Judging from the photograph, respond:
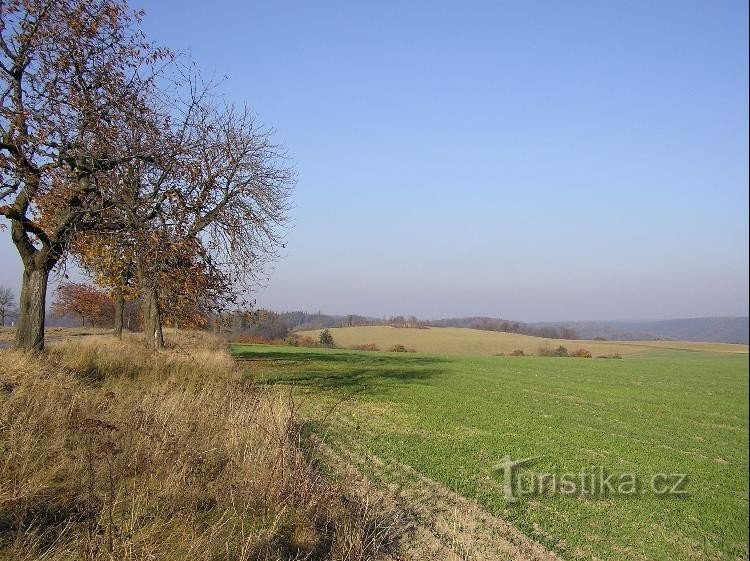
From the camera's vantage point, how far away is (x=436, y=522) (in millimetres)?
6039

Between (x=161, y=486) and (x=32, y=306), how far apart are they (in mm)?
10069

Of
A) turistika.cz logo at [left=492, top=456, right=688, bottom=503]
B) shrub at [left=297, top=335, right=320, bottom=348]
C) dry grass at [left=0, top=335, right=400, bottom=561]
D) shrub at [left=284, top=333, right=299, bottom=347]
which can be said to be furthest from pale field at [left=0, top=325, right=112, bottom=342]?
shrub at [left=297, top=335, right=320, bottom=348]

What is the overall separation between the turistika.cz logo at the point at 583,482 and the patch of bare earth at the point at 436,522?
1052 millimetres

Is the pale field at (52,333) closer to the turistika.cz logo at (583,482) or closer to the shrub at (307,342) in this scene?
the turistika.cz logo at (583,482)

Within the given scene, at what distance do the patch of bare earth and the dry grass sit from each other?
0.40 metres

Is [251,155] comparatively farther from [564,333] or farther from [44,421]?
[564,333]

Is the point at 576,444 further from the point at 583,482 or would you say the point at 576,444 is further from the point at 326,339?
the point at 326,339

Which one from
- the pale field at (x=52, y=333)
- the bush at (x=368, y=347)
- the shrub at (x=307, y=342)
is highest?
the pale field at (x=52, y=333)

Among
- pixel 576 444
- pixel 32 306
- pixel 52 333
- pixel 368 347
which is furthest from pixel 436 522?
pixel 368 347

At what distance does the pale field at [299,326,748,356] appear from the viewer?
7206 cm

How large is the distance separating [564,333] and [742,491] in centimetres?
9269

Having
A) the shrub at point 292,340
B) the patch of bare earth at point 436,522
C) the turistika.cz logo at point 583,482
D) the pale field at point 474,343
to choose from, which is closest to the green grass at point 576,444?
the turistika.cz logo at point 583,482

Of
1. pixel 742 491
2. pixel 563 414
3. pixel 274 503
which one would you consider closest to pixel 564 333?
pixel 563 414

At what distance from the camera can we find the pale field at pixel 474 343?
72062 millimetres
